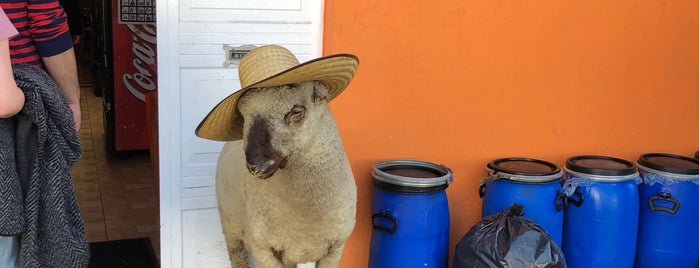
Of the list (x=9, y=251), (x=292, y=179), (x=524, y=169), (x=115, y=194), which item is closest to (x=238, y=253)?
(x=292, y=179)

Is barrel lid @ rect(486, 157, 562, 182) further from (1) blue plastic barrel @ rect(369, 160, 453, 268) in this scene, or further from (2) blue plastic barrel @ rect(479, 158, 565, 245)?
(1) blue plastic barrel @ rect(369, 160, 453, 268)

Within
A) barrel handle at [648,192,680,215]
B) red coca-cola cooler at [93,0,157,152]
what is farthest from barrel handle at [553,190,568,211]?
red coca-cola cooler at [93,0,157,152]

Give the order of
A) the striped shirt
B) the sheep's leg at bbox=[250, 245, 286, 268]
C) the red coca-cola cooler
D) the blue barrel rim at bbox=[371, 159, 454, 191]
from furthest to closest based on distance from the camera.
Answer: the red coca-cola cooler → the blue barrel rim at bbox=[371, 159, 454, 191] → the sheep's leg at bbox=[250, 245, 286, 268] → the striped shirt

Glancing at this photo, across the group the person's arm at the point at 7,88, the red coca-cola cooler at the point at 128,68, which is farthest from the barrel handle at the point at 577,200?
the red coca-cola cooler at the point at 128,68

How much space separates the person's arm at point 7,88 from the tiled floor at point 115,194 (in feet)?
7.94

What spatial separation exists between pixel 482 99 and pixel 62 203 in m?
2.23

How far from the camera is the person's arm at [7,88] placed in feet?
5.88

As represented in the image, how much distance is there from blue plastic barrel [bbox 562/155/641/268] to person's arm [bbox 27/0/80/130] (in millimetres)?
2421

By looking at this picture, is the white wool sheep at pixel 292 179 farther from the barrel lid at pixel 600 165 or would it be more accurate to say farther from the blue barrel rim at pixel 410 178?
the barrel lid at pixel 600 165

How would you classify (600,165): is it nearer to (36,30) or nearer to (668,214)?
(668,214)

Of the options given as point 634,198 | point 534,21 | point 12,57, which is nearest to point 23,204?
point 12,57

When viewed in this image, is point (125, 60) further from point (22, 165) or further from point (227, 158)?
point (22, 165)

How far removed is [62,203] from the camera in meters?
2.05

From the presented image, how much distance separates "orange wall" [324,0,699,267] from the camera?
3373mm
